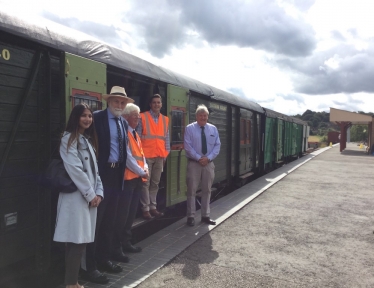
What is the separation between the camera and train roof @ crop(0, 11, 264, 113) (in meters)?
3.31

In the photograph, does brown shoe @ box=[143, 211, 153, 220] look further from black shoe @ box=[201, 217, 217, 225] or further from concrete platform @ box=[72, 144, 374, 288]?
black shoe @ box=[201, 217, 217, 225]

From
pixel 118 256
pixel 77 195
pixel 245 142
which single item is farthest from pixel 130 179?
pixel 245 142

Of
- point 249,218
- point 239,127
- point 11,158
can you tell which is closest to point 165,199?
point 249,218

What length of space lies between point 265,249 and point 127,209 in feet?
6.86

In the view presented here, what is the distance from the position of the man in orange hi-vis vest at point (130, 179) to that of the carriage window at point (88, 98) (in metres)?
0.36

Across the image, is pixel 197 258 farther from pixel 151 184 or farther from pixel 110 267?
pixel 151 184

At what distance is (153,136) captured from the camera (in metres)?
5.44

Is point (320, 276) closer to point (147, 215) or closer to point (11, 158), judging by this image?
point (147, 215)

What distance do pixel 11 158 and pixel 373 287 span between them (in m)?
3.96

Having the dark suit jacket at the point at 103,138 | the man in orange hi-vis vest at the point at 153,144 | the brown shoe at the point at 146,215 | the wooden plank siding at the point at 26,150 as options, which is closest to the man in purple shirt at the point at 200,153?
the man in orange hi-vis vest at the point at 153,144

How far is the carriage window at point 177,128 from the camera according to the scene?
253 inches

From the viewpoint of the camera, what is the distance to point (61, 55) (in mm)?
3609

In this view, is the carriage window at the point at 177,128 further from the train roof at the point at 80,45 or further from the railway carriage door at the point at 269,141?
the railway carriage door at the point at 269,141

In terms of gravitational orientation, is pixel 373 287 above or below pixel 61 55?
below
